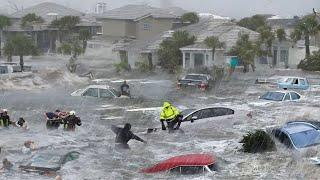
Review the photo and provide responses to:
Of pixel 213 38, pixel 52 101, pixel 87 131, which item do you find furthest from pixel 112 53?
pixel 87 131

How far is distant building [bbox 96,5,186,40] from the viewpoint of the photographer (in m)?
64.8

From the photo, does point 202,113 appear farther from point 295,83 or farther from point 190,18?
point 190,18

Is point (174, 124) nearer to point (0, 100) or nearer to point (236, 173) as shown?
point (236, 173)

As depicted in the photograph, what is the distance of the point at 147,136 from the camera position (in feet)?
65.6

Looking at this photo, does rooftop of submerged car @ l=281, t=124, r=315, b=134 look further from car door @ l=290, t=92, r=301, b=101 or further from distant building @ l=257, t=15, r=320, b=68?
distant building @ l=257, t=15, r=320, b=68

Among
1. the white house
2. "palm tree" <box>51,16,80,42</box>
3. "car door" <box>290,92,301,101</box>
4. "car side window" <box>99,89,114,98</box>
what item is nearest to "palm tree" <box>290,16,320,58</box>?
the white house

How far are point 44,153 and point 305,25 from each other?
3542cm

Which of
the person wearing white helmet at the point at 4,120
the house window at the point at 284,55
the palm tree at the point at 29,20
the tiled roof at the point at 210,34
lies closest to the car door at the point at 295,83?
the tiled roof at the point at 210,34

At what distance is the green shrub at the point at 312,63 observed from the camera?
4503 cm

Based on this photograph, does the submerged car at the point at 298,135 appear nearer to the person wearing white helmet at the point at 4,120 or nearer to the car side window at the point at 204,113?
the car side window at the point at 204,113

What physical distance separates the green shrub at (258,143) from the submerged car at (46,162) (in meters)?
4.97

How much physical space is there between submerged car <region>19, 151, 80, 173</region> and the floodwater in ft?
0.59

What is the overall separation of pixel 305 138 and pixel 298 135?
0.82 feet

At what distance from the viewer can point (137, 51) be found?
54.4m
